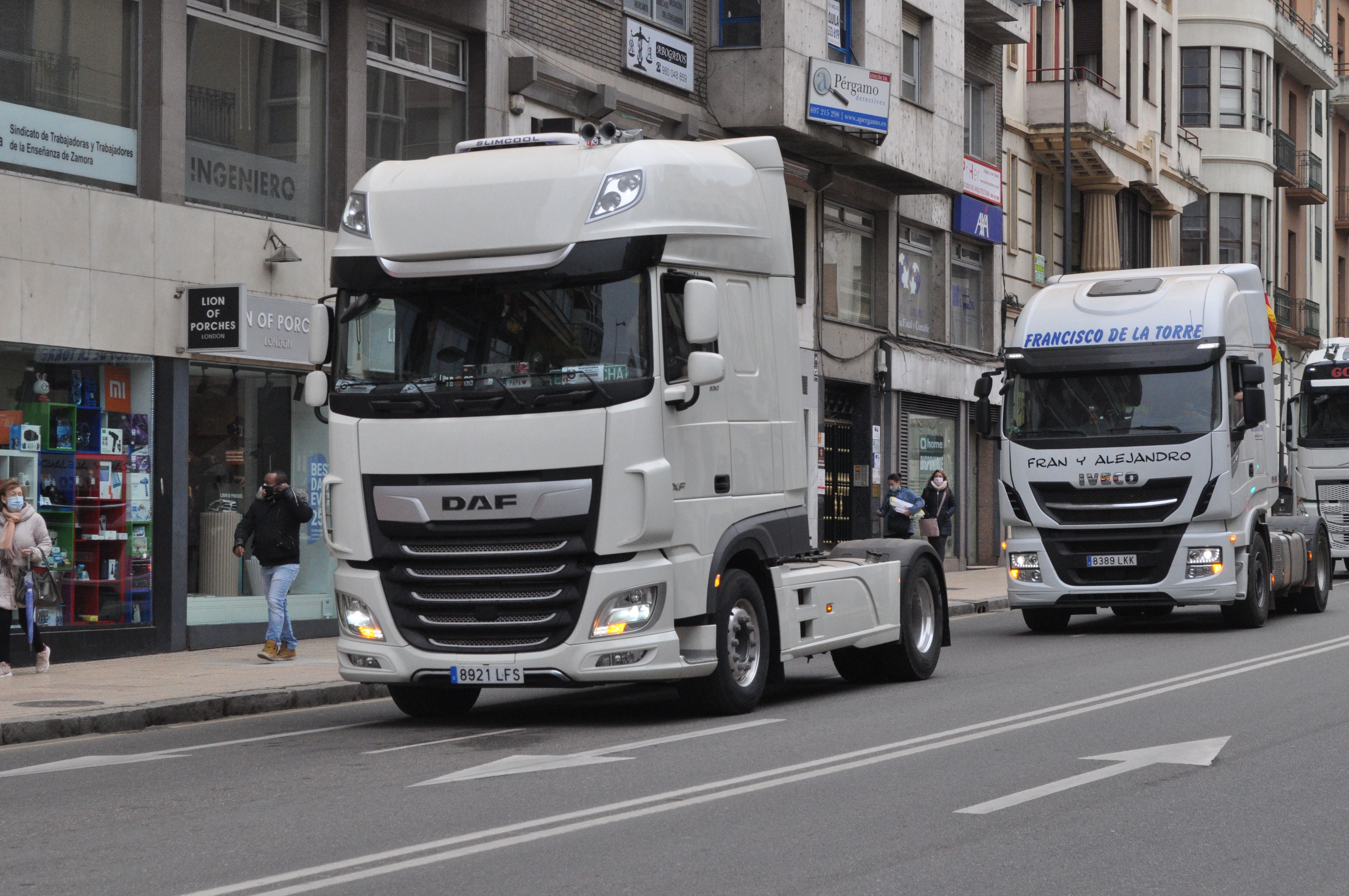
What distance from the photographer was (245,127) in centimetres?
1908

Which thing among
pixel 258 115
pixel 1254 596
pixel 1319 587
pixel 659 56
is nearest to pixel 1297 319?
pixel 1319 587

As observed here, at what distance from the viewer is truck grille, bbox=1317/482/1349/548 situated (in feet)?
99.5

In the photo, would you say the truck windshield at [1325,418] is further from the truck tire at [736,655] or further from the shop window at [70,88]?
the truck tire at [736,655]

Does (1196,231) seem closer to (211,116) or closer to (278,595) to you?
(211,116)

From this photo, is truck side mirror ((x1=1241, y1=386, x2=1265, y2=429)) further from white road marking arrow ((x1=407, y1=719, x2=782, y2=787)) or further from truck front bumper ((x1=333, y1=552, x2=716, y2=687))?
white road marking arrow ((x1=407, y1=719, x2=782, y2=787))

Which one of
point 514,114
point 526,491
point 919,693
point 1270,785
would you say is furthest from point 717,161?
point 514,114

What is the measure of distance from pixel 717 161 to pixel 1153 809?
18.6 feet

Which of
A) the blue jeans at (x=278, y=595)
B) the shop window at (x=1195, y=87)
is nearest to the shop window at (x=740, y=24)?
the blue jeans at (x=278, y=595)

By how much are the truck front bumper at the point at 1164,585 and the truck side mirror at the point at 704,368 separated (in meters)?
8.79

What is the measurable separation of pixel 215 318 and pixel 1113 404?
8.79 metres

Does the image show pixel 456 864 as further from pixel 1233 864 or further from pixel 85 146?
pixel 85 146

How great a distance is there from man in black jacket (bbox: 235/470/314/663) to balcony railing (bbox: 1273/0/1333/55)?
4375 cm

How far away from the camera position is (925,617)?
48.4ft

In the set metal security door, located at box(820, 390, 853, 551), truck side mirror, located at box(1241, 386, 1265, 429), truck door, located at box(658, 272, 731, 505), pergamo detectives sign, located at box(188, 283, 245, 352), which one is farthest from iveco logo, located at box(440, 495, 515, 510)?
metal security door, located at box(820, 390, 853, 551)
